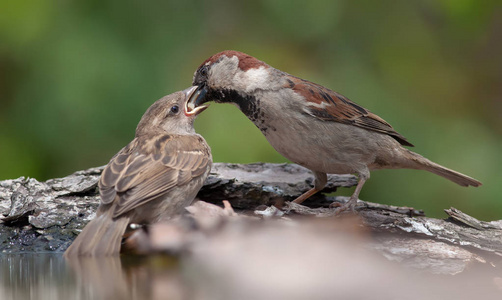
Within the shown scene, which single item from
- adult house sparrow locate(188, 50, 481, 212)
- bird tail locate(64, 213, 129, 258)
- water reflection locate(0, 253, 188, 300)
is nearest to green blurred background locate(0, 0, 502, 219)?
adult house sparrow locate(188, 50, 481, 212)

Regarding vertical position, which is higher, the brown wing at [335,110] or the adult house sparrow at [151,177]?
the brown wing at [335,110]

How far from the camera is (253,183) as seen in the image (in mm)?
4184

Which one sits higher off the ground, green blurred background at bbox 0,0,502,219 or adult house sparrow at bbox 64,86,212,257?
green blurred background at bbox 0,0,502,219

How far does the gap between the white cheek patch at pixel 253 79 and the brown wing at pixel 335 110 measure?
0.20 m

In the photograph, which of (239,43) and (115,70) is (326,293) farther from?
(239,43)

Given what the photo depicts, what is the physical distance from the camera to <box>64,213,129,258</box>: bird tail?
3068 mm

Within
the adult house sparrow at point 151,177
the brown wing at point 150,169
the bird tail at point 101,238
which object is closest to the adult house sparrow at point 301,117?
the adult house sparrow at point 151,177

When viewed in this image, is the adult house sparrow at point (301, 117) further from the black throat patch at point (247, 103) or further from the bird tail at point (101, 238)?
the bird tail at point (101, 238)

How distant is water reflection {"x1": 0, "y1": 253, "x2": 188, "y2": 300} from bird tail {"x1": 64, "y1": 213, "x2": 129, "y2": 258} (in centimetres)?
9

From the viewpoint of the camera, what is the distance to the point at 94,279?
232cm

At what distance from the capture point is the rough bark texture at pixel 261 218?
3357mm

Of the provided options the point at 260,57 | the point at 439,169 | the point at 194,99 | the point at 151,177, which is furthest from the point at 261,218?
the point at 260,57

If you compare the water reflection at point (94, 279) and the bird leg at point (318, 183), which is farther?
the bird leg at point (318, 183)

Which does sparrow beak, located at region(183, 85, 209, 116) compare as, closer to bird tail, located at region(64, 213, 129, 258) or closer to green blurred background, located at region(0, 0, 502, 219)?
green blurred background, located at region(0, 0, 502, 219)
